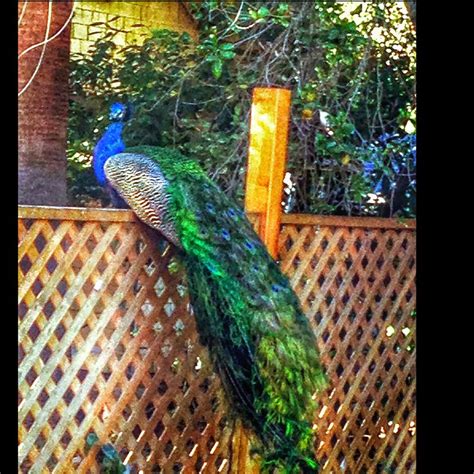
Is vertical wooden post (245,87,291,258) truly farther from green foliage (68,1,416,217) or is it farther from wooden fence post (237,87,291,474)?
green foliage (68,1,416,217)

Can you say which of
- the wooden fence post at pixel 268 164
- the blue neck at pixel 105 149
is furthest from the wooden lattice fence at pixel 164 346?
the blue neck at pixel 105 149

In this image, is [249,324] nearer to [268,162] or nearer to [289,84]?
[268,162]

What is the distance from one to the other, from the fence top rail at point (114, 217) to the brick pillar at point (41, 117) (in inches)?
16.5

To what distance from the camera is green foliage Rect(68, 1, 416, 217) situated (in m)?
4.50

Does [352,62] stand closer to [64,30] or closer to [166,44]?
[166,44]


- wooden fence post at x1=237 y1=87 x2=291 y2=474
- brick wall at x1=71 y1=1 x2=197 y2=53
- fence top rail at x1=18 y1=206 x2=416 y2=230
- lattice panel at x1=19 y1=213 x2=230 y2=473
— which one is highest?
brick wall at x1=71 y1=1 x2=197 y2=53

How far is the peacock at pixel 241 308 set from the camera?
141 inches

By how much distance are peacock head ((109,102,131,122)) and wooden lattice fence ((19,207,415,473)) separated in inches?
28.2

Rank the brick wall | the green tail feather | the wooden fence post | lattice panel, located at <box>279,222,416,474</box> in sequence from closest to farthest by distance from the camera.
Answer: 1. the green tail feather
2. the wooden fence post
3. lattice panel, located at <box>279,222,416,474</box>
4. the brick wall

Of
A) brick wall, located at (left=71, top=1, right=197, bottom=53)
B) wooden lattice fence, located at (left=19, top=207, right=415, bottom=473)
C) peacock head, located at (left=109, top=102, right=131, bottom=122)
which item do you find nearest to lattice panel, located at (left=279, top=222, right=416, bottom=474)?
wooden lattice fence, located at (left=19, top=207, right=415, bottom=473)

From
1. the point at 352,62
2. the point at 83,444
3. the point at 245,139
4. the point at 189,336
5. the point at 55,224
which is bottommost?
the point at 83,444
